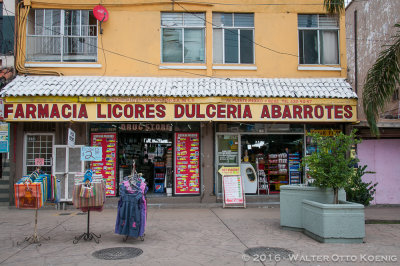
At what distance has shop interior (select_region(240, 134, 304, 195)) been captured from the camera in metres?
12.8

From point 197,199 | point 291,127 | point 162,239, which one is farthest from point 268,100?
point 162,239

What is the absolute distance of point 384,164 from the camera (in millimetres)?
12508

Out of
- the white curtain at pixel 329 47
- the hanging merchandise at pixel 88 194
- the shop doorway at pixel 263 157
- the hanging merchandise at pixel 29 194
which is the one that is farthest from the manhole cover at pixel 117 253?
the white curtain at pixel 329 47

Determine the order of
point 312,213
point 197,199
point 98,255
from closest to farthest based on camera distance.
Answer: point 98,255
point 312,213
point 197,199

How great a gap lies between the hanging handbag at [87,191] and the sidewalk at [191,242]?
942 mm

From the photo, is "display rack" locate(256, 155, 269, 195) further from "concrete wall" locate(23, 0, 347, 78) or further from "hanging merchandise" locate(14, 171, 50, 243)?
"hanging merchandise" locate(14, 171, 50, 243)

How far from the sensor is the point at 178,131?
492 inches

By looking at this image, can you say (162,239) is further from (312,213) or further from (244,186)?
(244,186)

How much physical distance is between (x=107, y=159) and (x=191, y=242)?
613cm

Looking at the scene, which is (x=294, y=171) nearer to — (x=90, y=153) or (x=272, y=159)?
(x=272, y=159)

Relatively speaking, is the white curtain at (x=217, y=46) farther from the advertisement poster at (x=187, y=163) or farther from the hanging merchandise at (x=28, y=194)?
the hanging merchandise at (x=28, y=194)

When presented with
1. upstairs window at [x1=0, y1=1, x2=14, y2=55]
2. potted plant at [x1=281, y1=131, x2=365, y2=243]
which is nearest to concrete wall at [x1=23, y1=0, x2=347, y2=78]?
upstairs window at [x1=0, y1=1, x2=14, y2=55]

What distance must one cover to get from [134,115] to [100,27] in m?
3.68

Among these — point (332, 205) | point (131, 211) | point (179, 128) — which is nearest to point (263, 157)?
point (179, 128)
